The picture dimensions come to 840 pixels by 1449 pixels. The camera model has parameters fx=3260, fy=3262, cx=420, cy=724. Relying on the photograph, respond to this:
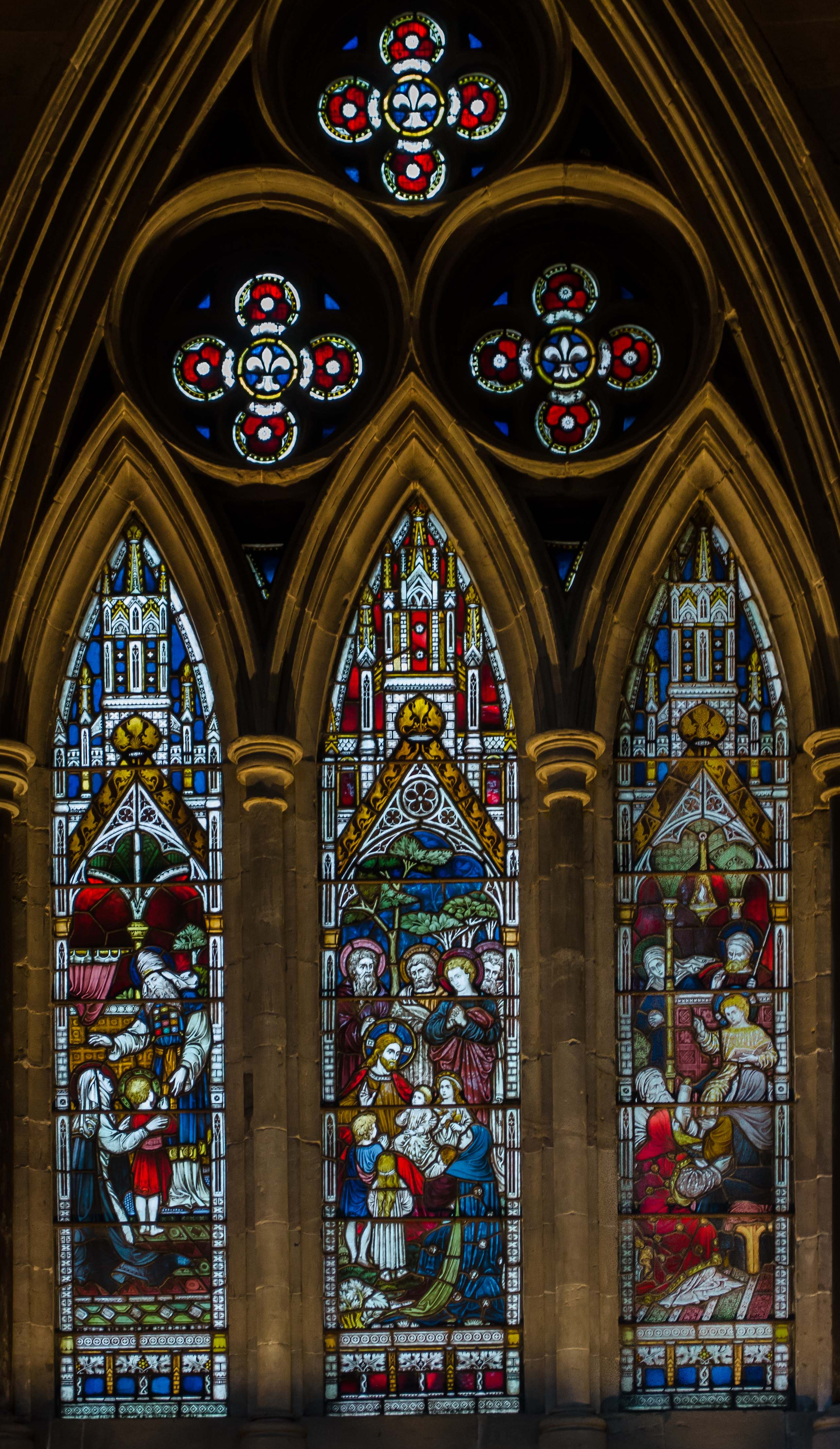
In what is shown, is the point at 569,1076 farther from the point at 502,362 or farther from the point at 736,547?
the point at 502,362

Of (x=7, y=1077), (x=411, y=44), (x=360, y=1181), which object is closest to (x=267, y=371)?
(x=411, y=44)

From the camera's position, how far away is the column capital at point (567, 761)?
16.1m

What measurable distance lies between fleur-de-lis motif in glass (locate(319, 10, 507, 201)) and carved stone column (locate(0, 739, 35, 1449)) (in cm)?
367

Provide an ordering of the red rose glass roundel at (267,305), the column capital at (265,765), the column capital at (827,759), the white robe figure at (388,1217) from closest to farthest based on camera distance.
Answer: the white robe figure at (388,1217) < the column capital at (827,759) < the column capital at (265,765) < the red rose glass roundel at (267,305)

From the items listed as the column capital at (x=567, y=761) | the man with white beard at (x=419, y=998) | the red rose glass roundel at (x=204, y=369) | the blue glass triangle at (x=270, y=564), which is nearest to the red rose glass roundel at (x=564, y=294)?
the red rose glass roundel at (x=204, y=369)

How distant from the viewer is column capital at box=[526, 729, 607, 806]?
16062 mm

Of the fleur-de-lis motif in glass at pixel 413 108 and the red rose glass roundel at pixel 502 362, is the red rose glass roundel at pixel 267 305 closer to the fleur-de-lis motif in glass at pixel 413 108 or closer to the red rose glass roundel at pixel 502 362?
the fleur-de-lis motif in glass at pixel 413 108

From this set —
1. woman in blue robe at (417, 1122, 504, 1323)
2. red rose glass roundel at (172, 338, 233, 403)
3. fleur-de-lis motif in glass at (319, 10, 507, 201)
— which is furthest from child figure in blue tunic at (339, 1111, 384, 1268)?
fleur-de-lis motif in glass at (319, 10, 507, 201)

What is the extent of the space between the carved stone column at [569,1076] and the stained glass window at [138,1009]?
163 centimetres

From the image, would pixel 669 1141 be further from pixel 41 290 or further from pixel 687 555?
pixel 41 290

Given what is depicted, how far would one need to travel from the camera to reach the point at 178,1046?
16.0 meters

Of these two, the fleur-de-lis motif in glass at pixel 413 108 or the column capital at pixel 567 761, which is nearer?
the column capital at pixel 567 761

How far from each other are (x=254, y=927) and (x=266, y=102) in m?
4.34

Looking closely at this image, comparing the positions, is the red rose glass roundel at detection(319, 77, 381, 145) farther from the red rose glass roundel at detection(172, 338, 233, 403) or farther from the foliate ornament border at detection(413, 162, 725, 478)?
the red rose glass roundel at detection(172, 338, 233, 403)
